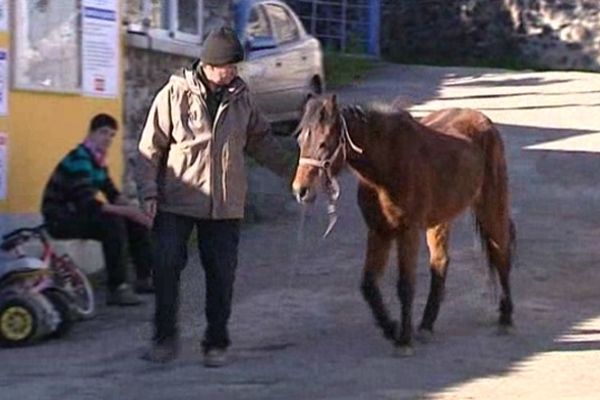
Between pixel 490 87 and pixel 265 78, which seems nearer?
pixel 265 78

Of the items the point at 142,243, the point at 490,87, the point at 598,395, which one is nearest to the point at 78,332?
the point at 142,243

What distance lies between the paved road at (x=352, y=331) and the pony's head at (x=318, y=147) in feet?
3.72

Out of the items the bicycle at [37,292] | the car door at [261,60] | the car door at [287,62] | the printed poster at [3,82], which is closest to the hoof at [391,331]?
the bicycle at [37,292]

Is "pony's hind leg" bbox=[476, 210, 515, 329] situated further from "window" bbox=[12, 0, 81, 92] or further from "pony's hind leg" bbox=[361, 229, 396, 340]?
"window" bbox=[12, 0, 81, 92]

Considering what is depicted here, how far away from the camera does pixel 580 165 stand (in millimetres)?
19250

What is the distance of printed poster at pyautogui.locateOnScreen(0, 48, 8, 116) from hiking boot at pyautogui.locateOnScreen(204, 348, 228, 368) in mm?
3029

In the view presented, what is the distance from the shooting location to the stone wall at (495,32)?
103 feet

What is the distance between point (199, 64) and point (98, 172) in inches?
83.4

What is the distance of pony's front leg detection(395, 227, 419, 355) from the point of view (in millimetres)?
11227

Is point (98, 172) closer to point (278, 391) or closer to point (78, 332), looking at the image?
point (78, 332)

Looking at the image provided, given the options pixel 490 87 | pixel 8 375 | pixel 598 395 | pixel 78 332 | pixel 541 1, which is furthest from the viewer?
pixel 541 1

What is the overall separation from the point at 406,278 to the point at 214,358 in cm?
137

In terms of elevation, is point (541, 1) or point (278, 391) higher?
point (541, 1)

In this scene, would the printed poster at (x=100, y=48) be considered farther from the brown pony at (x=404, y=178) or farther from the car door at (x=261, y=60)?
the car door at (x=261, y=60)
